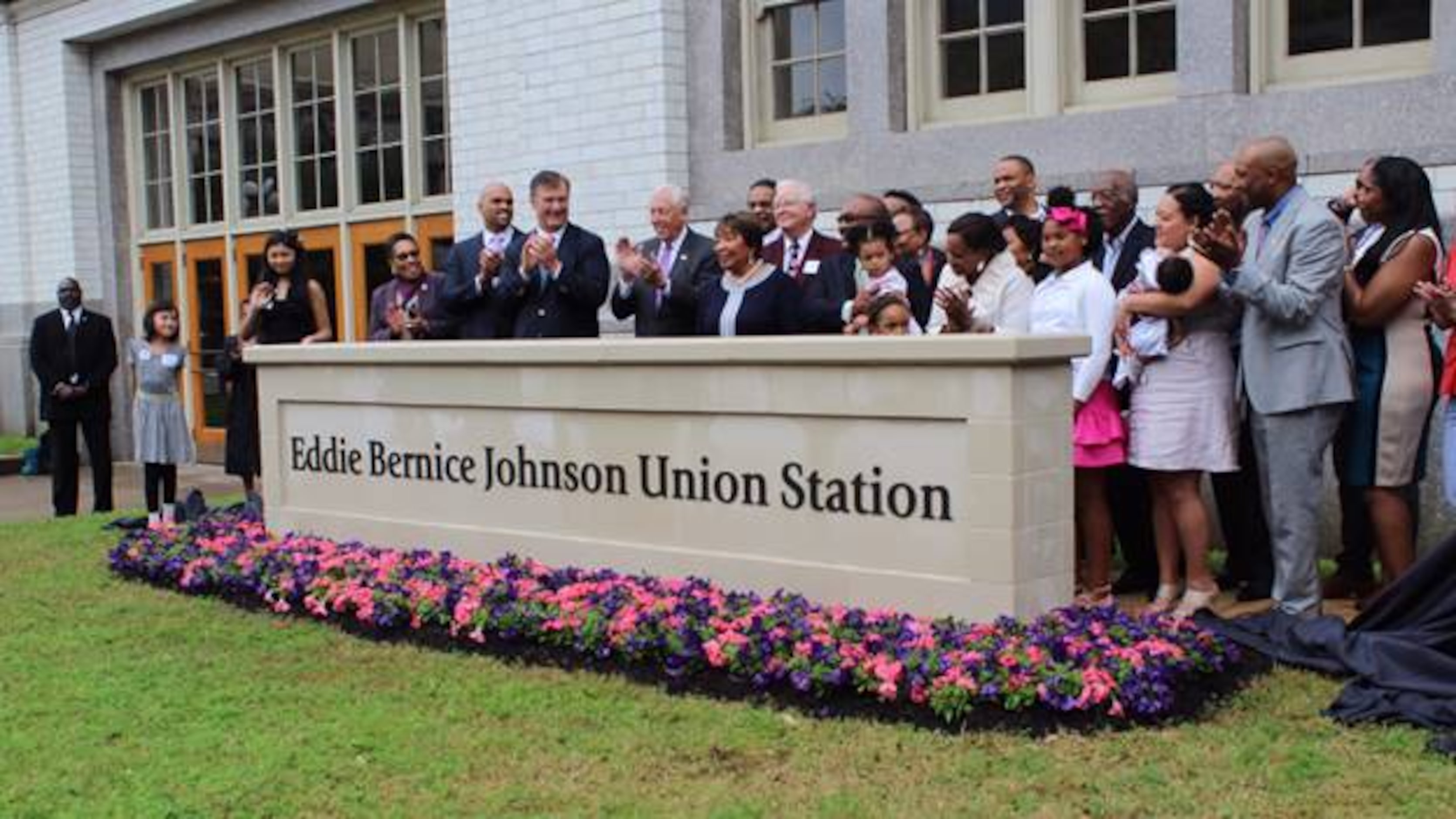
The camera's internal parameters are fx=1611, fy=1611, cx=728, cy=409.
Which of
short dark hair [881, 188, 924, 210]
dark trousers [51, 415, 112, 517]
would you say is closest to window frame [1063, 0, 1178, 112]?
short dark hair [881, 188, 924, 210]

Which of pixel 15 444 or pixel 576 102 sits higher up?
pixel 576 102

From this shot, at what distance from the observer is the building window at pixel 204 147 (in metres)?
16.7

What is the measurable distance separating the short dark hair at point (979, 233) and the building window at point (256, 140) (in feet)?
35.2

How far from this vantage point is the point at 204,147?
16953 mm

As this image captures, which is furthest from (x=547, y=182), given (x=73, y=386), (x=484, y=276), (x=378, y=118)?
(x=378, y=118)

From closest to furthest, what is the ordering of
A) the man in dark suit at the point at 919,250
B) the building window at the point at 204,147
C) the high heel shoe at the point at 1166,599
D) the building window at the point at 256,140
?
the high heel shoe at the point at 1166,599, the man in dark suit at the point at 919,250, the building window at the point at 256,140, the building window at the point at 204,147

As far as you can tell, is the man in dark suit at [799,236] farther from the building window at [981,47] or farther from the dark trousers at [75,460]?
the dark trousers at [75,460]

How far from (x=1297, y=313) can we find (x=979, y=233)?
1.40m

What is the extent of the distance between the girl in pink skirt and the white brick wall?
193 inches

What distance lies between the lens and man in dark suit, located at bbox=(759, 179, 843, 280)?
26.0 feet

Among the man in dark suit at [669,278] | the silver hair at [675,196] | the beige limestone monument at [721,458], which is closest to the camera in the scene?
the beige limestone monument at [721,458]

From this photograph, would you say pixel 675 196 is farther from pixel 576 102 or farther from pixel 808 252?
pixel 576 102

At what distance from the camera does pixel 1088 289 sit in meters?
6.40

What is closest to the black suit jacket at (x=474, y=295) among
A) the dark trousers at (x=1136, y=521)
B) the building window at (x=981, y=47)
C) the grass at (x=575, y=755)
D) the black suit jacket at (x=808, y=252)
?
the black suit jacket at (x=808, y=252)
